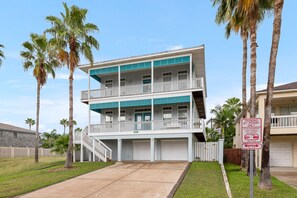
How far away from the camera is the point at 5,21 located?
62.1 feet

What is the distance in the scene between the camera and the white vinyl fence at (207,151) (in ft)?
67.1

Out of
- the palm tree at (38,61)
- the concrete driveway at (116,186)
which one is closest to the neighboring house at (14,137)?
the palm tree at (38,61)

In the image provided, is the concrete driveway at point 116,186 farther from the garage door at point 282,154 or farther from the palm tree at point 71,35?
the garage door at point 282,154

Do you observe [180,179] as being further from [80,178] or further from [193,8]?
[193,8]

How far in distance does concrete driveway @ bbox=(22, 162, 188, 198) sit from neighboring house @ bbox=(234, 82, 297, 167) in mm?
9238

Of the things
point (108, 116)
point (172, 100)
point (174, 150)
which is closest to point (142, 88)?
point (172, 100)

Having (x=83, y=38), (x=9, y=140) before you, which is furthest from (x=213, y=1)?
(x=9, y=140)

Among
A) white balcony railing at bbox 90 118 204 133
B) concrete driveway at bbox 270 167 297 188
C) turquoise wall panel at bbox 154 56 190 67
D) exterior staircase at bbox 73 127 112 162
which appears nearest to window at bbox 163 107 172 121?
white balcony railing at bbox 90 118 204 133

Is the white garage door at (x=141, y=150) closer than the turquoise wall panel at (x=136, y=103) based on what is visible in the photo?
No

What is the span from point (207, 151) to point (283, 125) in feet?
19.7

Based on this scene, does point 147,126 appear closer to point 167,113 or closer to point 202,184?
point 167,113

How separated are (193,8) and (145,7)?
3757mm

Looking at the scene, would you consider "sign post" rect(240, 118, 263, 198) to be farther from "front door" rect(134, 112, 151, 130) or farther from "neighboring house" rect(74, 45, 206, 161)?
"front door" rect(134, 112, 151, 130)

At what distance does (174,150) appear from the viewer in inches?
906
